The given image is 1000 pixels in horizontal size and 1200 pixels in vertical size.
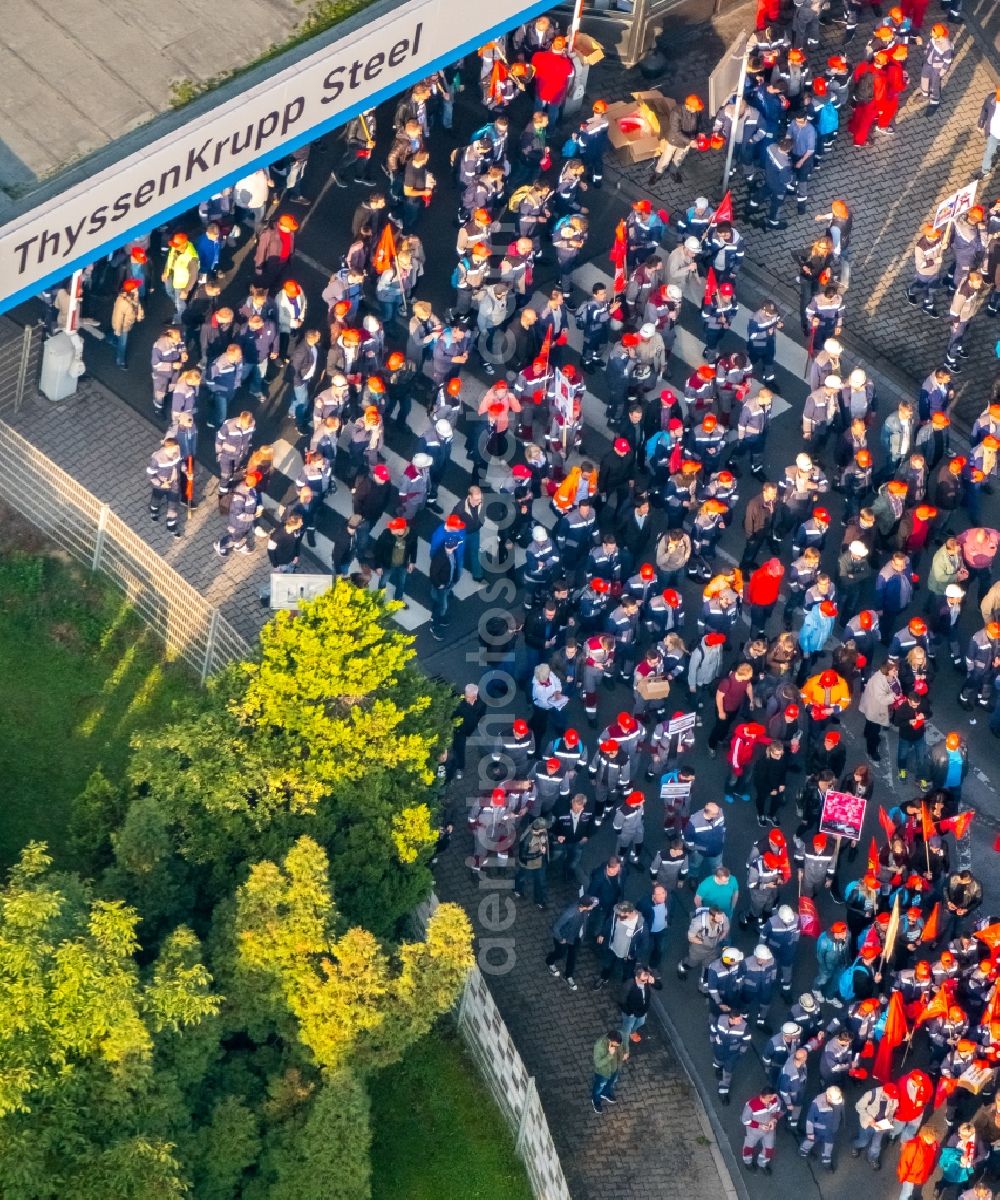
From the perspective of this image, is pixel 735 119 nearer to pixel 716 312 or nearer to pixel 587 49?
pixel 587 49

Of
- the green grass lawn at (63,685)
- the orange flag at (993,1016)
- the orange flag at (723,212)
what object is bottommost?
the green grass lawn at (63,685)

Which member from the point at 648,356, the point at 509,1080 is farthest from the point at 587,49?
the point at 509,1080

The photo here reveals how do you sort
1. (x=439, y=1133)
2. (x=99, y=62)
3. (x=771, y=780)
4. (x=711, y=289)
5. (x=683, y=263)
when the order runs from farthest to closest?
(x=683, y=263) < (x=711, y=289) < (x=99, y=62) < (x=771, y=780) < (x=439, y=1133)

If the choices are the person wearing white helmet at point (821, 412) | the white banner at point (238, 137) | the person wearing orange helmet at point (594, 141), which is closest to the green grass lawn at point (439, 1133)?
the person wearing white helmet at point (821, 412)

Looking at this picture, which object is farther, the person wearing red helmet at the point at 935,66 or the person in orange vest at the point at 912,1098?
the person wearing red helmet at the point at 935,66

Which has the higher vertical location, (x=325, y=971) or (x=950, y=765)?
(x=950, y=765)

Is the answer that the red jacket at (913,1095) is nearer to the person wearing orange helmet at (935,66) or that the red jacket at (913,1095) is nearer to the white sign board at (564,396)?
the white sign board at (564,396)
